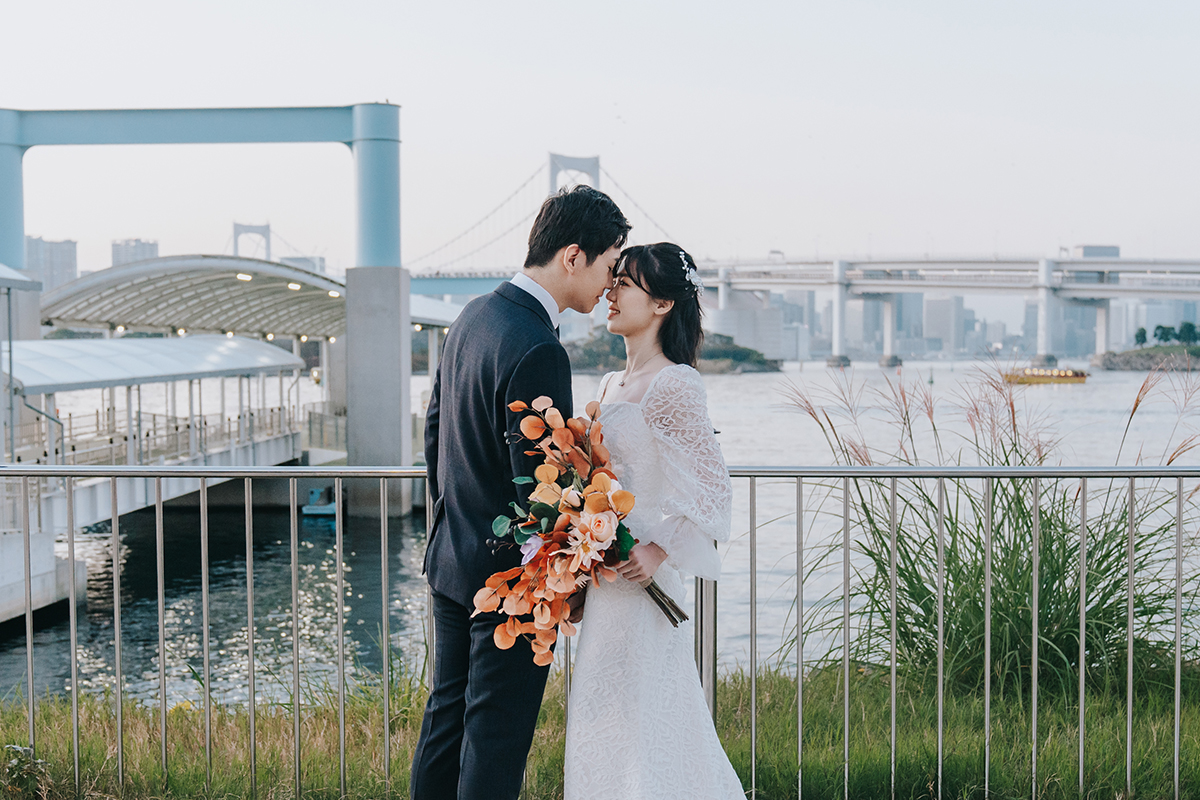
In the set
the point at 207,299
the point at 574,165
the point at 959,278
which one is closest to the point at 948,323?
the point at 959,278

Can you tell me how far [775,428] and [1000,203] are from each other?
2948 centimetres

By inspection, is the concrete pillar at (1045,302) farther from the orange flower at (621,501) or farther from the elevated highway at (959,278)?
the orange flower at (621,501)

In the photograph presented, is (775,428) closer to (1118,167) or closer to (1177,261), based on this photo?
(1177,261)

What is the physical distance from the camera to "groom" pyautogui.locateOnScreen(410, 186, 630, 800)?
196 cm

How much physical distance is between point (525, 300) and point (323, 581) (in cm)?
1507

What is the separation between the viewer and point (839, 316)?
32.1m

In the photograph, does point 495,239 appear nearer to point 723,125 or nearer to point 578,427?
point 723,125

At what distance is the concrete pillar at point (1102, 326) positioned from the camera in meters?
32.2

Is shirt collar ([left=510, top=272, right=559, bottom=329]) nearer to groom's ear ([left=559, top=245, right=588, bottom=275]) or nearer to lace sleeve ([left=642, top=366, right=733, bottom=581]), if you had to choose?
groom's ear ([left=559, top=245, right=588, bottom=275])

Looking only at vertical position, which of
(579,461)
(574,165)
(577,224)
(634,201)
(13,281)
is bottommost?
(579,461)

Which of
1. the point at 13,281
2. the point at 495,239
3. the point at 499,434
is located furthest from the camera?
the point at 495,239

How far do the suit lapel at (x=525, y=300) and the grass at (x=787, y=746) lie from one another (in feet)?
5.14

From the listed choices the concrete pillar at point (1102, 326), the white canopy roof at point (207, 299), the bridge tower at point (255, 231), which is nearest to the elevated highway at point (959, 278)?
the concrete pillar at point (1102, 326)

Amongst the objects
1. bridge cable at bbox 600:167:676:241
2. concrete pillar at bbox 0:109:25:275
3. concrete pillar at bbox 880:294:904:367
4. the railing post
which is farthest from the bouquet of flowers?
bridge cable at bbox 600:167:676:241
